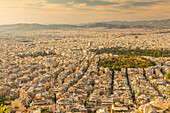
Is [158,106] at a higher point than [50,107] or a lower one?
higher

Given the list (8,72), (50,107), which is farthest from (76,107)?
(8,72)

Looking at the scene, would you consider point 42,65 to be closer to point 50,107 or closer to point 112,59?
point 112,59

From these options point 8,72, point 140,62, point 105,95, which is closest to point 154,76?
point 140,62

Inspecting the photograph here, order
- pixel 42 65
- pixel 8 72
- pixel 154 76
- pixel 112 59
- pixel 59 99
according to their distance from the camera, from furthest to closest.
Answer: pixel 112 59 → pixel 42 65 → pixel 8 72 → pixel 154 76 → pixel 59 99

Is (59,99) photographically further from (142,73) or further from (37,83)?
(142,73)

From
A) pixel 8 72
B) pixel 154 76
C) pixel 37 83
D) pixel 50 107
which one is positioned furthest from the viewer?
pixel 8 72

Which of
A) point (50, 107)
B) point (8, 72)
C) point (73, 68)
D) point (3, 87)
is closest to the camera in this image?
point (50, 107)

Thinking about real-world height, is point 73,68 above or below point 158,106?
below

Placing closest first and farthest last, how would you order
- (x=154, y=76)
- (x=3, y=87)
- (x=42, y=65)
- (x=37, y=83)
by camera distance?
(x=3, y=87) < (x=37, y=83) < (x=154, y=76) < (x=42, y=65)

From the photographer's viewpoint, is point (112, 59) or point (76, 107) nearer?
point (76, 107)
